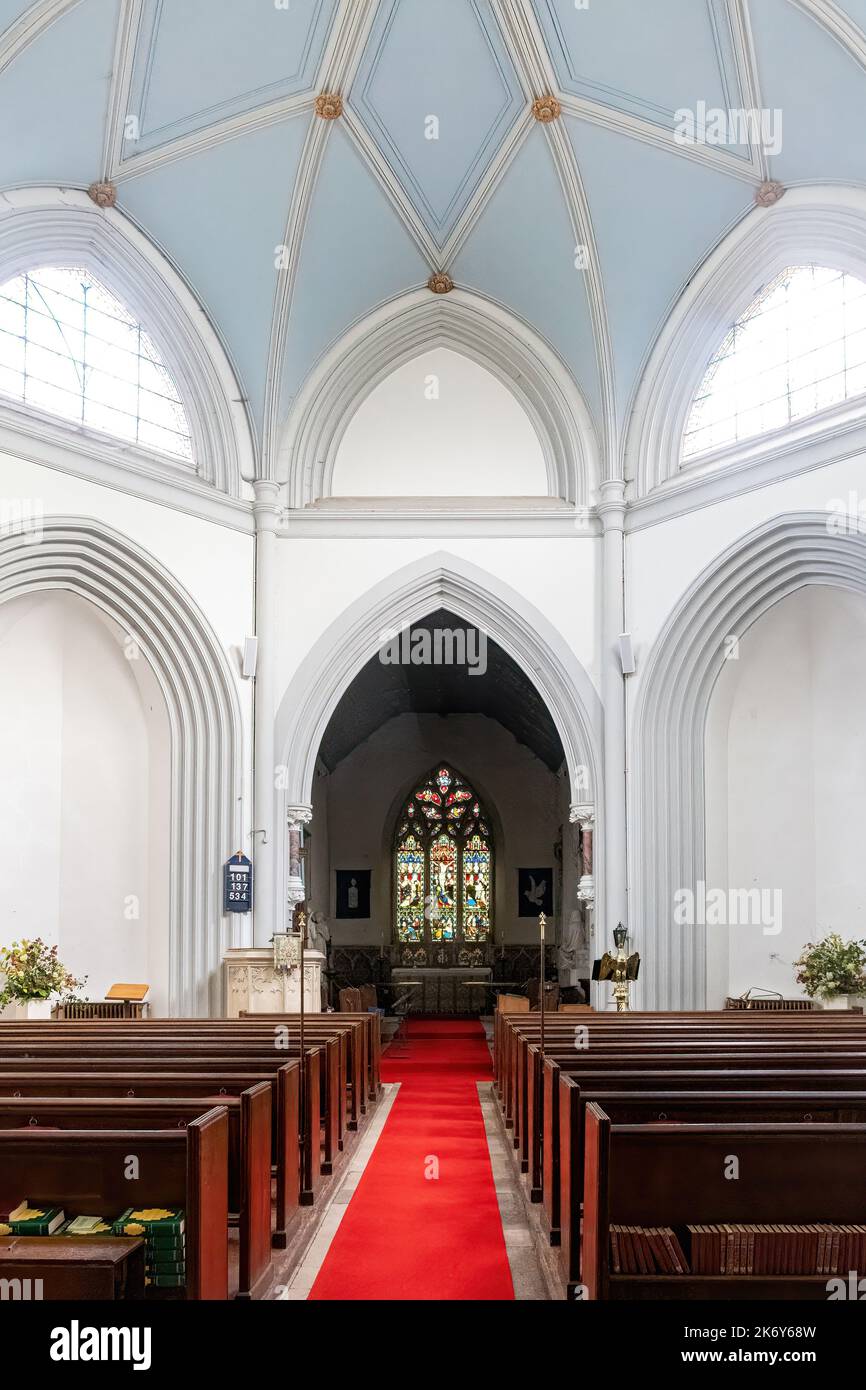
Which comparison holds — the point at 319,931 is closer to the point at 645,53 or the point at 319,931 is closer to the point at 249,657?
the point at 249,657

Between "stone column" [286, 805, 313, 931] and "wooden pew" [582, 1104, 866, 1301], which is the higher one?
"stone column" [286, 805, 313, 931]

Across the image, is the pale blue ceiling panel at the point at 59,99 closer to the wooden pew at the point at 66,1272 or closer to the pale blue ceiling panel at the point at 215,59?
the pale blue ceiling panel at the point at 215,59

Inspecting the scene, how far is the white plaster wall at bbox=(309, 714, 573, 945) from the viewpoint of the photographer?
75.6 feet

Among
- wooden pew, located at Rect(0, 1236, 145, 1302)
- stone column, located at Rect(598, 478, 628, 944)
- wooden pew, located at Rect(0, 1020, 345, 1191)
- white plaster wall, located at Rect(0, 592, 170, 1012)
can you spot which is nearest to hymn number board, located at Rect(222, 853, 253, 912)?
white plaster wall, located at Rect(0, 592, 170, 1012)

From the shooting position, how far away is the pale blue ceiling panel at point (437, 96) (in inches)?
495

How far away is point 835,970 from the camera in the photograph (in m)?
12.8

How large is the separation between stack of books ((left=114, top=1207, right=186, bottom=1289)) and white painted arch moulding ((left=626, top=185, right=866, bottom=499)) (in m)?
11.0

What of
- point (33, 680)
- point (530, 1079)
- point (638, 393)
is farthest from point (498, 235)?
point (530, 1079)

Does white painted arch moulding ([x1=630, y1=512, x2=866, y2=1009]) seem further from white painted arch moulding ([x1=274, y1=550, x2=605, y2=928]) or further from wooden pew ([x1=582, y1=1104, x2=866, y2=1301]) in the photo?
wooden pew ([x1=582, y1=1104, x2=866, y2=1301])

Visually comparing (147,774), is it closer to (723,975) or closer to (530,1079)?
(723,975)

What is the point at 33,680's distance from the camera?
549 inches

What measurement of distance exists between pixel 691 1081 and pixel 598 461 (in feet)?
37.7

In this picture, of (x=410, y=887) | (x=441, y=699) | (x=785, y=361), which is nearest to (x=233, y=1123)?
(x=785, y=361)

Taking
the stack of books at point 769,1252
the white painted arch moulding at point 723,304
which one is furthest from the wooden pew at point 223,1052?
the white painted arch moulding at point 723,304
